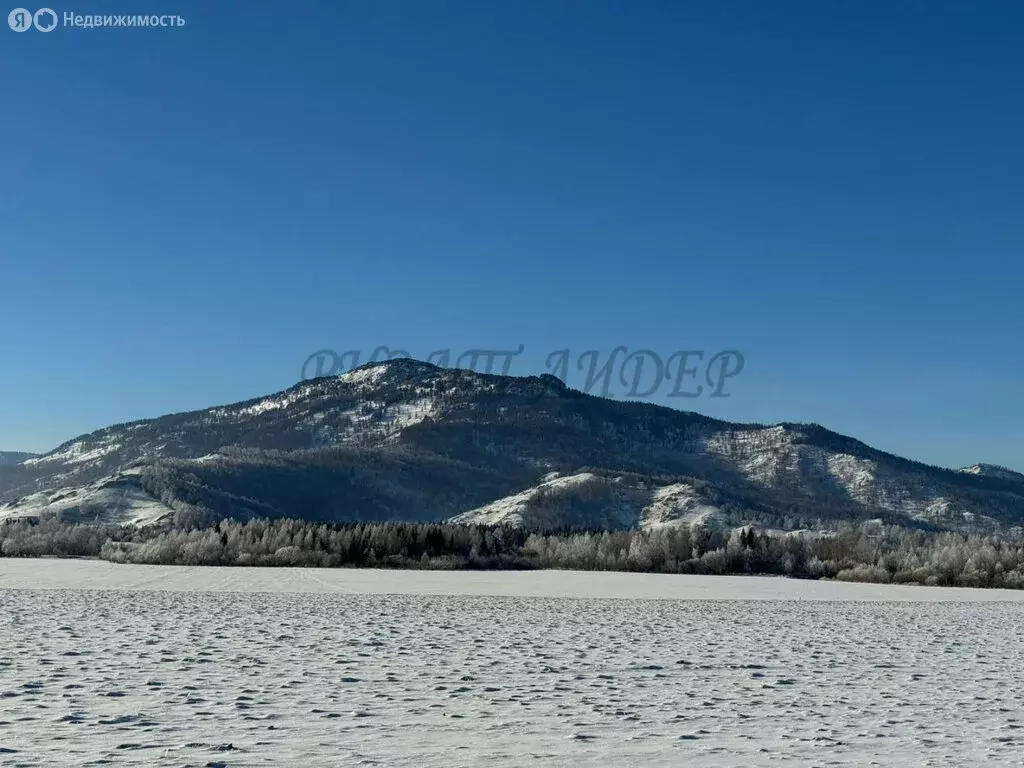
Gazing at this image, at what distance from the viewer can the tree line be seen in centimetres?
9662

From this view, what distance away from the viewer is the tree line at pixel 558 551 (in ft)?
317

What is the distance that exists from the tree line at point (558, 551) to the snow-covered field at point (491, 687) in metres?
54.6

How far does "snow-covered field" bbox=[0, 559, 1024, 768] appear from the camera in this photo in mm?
14562

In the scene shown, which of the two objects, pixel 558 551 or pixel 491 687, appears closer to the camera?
pixel 491 687

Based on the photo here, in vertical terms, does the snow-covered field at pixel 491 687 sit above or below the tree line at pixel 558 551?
below

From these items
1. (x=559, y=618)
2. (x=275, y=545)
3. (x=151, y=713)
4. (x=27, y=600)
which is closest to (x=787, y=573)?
(x=275, y=545)

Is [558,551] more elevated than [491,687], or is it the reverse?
[558,551]

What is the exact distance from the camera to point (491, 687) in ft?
Answer: 67.7

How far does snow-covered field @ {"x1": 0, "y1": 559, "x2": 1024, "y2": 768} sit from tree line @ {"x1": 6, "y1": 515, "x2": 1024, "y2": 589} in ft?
179

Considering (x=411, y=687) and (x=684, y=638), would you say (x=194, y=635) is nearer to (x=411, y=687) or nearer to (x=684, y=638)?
(x=411, y=687)

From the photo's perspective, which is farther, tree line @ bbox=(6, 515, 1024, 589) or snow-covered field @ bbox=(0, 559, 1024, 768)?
tree line @ bbox=(6, 515, 1024, 589)

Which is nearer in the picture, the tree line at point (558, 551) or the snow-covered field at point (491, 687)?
the snow-covered field at point (491, 687)

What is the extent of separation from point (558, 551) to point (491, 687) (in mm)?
92681

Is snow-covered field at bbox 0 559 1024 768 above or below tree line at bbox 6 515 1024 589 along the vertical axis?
below
